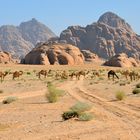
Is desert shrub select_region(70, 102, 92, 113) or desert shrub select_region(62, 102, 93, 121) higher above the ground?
desert shrub select_region(70, 102, 92, 113)

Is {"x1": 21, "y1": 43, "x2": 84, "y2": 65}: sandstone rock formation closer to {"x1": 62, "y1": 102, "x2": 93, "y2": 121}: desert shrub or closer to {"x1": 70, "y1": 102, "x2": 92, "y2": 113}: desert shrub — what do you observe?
{"x1": 70, "y1": 102, "x2": 92, "y2": 113}: desert shrub

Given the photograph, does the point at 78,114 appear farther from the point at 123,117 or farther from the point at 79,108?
the point at 123,117

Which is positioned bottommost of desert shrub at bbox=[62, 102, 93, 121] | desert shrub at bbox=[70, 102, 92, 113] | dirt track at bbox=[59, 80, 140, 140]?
dirt track at bbox=[59, 80, 140, 140]

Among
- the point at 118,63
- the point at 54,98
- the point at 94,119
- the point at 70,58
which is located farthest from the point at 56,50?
the point at 94,119

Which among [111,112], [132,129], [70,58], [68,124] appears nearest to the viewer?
[132,129]

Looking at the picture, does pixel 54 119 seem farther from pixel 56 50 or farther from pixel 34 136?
pixel 56 50

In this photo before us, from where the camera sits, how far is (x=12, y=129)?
15.3 metres

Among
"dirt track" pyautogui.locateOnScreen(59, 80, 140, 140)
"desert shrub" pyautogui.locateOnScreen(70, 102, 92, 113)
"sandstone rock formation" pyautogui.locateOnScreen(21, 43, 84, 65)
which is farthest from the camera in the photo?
"sandstone rock formation" pyautogui.locateOnScreen(21, 43, 84, 65)

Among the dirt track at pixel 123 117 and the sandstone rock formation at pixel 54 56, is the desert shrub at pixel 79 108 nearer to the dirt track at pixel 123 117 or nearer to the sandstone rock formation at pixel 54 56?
the dirt track at pixel 123 117

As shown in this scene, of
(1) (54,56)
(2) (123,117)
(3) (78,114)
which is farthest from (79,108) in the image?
(1) (54,56)

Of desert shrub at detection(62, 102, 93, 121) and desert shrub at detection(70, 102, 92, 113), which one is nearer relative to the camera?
desert shrub at detection(62, 102, 93, 121)

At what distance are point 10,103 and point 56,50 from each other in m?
104

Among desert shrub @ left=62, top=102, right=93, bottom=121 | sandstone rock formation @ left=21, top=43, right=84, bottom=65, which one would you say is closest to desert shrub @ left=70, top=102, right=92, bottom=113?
desert shrub @ left=62, top=102, right=93, bottom=121

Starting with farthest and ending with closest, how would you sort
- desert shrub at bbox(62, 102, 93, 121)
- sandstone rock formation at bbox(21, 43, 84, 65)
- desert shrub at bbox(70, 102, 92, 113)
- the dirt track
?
sandstone rock formation at bbox(21, 43, 84, 65) < desert shrub at bbox(70, 102, 92, 113) < desert shrub at bbox(62, 102, 93, 121) < the dirt track
